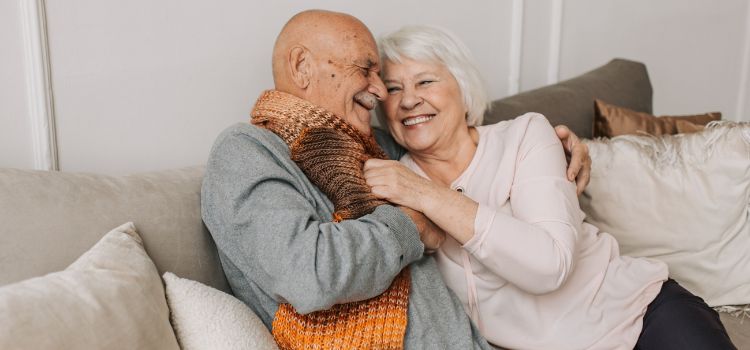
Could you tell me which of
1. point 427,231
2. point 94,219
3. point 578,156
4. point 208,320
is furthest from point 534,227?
point 94,219

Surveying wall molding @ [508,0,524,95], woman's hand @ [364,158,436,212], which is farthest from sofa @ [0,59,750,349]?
wall molding @ [508,0,524,95]

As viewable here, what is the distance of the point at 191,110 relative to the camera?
5.76 feet

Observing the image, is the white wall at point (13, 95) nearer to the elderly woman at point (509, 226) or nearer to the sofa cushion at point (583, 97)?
the elderly woman at point (509, 226)

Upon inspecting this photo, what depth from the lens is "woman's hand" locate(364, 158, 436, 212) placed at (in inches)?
58.9

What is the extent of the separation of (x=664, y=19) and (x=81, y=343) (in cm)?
305

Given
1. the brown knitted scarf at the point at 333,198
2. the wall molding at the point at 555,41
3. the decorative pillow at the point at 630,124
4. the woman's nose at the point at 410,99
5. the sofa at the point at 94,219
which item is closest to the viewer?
the sofa at the point at 94,219

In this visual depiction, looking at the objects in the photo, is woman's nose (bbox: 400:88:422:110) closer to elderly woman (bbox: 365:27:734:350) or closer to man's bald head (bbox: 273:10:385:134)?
elderly woman (bbox: 365:27:734:350)

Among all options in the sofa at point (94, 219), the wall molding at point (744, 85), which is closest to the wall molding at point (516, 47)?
the sofa at point (94, 219)

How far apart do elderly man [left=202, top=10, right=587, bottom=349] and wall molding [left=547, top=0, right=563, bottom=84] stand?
145 centimetres

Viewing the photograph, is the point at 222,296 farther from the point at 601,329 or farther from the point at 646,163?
the point at 646,163

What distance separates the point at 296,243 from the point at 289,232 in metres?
0.02

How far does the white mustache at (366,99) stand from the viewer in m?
1.62

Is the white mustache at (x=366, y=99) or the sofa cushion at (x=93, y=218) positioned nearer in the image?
the sofa cushion at (x=93, y=218)

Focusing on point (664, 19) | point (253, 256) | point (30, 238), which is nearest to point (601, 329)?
point (253, 256)
